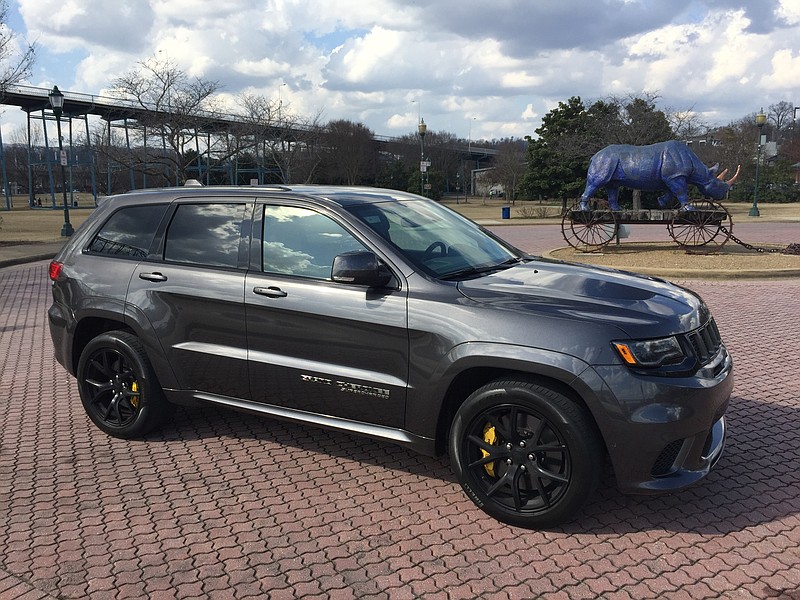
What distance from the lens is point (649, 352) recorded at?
3.28 m

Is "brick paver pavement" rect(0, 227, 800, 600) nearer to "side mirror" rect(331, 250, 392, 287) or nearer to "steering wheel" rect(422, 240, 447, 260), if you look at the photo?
"side mirror" rect(331, 250, 392, 287)

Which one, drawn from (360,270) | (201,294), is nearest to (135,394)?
(201,294)

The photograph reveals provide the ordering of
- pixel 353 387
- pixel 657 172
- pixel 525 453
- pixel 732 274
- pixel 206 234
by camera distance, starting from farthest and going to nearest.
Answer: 1. pixel 657 172
2. pixel 732 274
3. pixel 206 234
4. pixel 353 387
5. pixel 525 453

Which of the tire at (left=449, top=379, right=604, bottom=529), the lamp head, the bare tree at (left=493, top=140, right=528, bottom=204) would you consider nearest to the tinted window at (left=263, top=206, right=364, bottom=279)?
the tire at (left=449, top=379, right=604, bottom=529)

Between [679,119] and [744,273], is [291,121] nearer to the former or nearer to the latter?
[679,119]

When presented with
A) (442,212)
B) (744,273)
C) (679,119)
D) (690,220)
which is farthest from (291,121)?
(442,212)

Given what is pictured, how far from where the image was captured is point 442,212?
4.99m

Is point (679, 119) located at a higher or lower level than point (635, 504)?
higher

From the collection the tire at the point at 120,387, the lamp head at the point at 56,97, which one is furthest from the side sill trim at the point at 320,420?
the lamp head at the point at 56,97

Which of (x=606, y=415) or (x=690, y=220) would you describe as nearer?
(x=606, y=415)

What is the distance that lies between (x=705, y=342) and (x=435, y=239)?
5.72ft

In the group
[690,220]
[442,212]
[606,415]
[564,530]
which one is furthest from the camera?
[690,220]

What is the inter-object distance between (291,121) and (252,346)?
150 feet

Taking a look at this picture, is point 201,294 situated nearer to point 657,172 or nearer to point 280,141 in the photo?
point 657,172
